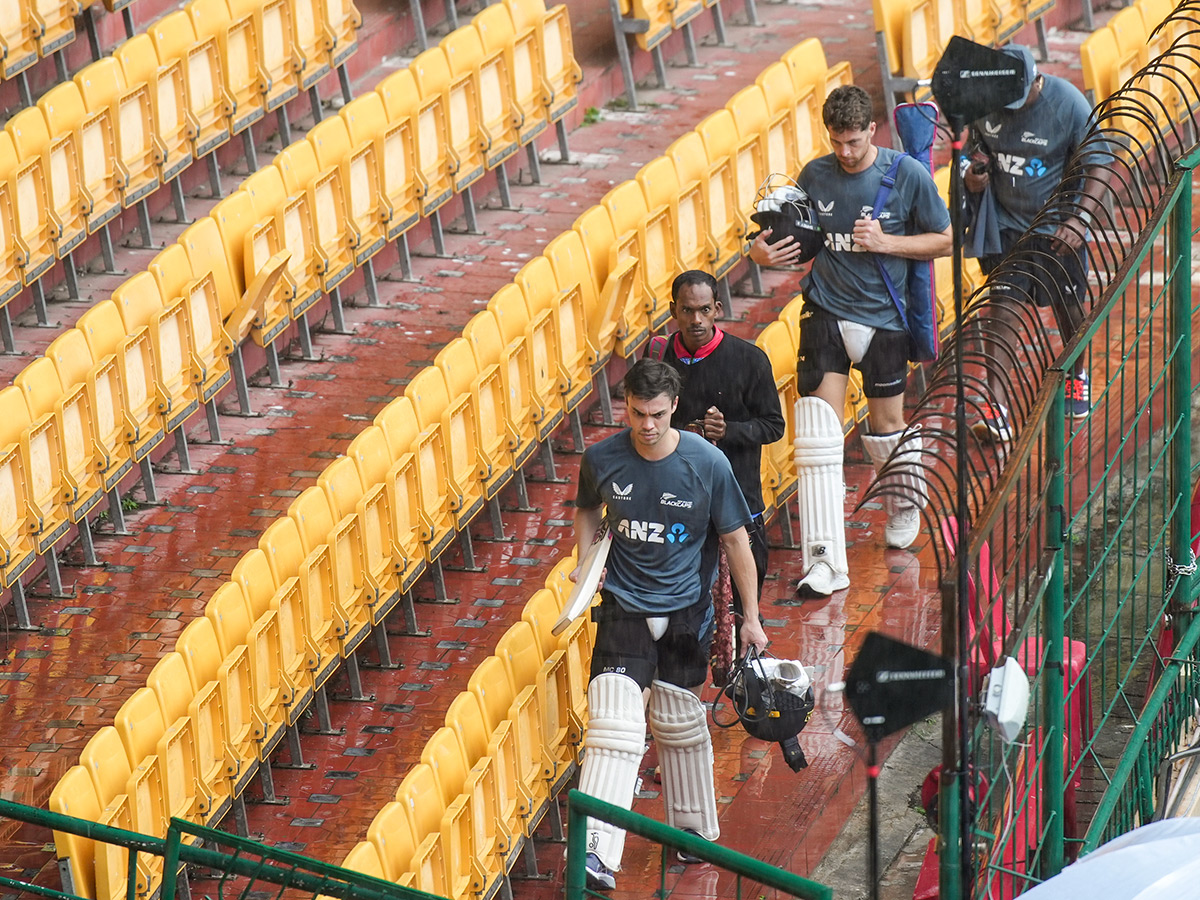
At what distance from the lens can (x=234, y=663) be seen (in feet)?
20.0

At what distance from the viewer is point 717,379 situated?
6332 mm

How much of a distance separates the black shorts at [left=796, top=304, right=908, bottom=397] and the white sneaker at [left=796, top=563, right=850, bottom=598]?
0.62 metres

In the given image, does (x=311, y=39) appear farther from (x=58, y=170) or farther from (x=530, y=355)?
(x=530, y=355)

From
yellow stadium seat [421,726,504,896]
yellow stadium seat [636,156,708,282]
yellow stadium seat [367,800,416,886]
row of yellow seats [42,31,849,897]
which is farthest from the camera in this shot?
yellow stadium seat [636,156,708,282]

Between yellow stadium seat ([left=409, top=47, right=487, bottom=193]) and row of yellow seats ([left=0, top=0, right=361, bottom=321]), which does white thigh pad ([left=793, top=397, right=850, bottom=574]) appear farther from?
row of yellow seats ([left=0, top=0, right=361, bottom=321])

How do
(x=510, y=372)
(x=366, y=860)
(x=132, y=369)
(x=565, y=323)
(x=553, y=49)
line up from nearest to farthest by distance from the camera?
(x=366, y=860) → (x=132, y=369) → (x=510, y=372) → (x=565, y=323) → (x=553, y=49)

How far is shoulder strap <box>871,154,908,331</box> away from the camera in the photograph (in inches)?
274

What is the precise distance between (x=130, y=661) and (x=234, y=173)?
368cm

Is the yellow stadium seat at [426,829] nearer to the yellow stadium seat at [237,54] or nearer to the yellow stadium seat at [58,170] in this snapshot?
the yellow stadium seat at [58,170]

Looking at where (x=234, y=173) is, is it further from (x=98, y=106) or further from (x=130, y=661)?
(x=130, y=661)

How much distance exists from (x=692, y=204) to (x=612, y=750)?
3.61m

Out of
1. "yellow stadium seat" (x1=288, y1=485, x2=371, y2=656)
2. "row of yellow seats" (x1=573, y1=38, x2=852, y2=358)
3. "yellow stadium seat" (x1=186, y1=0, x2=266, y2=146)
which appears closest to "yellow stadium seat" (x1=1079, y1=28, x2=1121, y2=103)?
"row of yellow seats" (x1=573, y1=38, x2=852, y2=358)

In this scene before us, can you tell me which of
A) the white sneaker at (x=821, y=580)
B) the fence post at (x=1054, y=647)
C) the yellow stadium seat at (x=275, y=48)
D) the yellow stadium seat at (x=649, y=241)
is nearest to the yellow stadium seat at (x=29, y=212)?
the yellow stadium seat at (x=275, y=48)

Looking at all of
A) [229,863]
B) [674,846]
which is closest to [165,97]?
[229,863]
